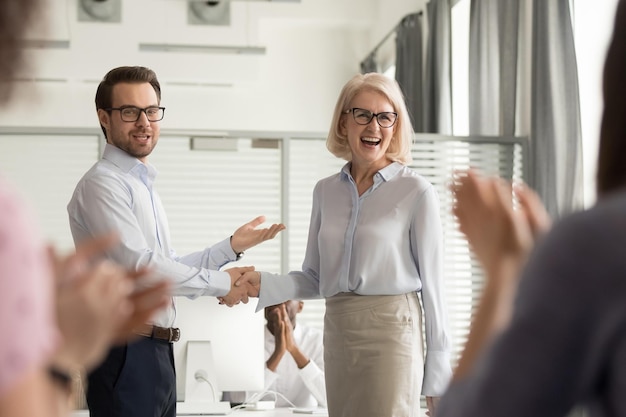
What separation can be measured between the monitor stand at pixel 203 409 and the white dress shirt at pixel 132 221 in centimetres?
54

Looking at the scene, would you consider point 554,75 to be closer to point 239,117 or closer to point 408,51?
point 408,51

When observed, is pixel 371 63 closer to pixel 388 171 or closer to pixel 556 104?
pixel 556 104

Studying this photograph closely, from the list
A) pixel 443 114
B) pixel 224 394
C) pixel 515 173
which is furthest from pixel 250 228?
pixel 443 114

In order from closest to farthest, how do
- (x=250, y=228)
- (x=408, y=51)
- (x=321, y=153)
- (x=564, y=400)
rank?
(x=564, y=400), (x=250, y=228), (x=321, y=153), (x=408, y=51)

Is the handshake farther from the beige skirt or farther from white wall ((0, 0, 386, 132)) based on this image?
white wall ((0, 0, 386, 132))

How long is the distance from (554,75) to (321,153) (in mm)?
1513

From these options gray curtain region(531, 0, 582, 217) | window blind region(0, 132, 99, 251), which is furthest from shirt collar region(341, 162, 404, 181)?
window blind region(0, 132, 99, 251)

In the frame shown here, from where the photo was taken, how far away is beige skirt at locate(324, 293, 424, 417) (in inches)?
119

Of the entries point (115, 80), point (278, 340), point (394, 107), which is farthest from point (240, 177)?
point (394, 107)

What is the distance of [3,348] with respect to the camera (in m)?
0.80

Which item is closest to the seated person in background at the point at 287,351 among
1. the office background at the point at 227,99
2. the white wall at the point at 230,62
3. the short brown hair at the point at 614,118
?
the office background at the point at 227,99

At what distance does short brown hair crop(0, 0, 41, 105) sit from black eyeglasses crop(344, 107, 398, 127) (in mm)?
2448

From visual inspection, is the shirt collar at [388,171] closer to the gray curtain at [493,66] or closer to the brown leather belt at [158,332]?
the brown leather belt at [158,332]

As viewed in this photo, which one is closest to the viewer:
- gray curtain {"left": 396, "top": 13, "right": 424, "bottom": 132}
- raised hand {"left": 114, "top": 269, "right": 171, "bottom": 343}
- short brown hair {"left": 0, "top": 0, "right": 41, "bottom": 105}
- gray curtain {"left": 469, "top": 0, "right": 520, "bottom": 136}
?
short brown hair {"left": 0, "top": 0, "right": 41, "bottom": 105}
